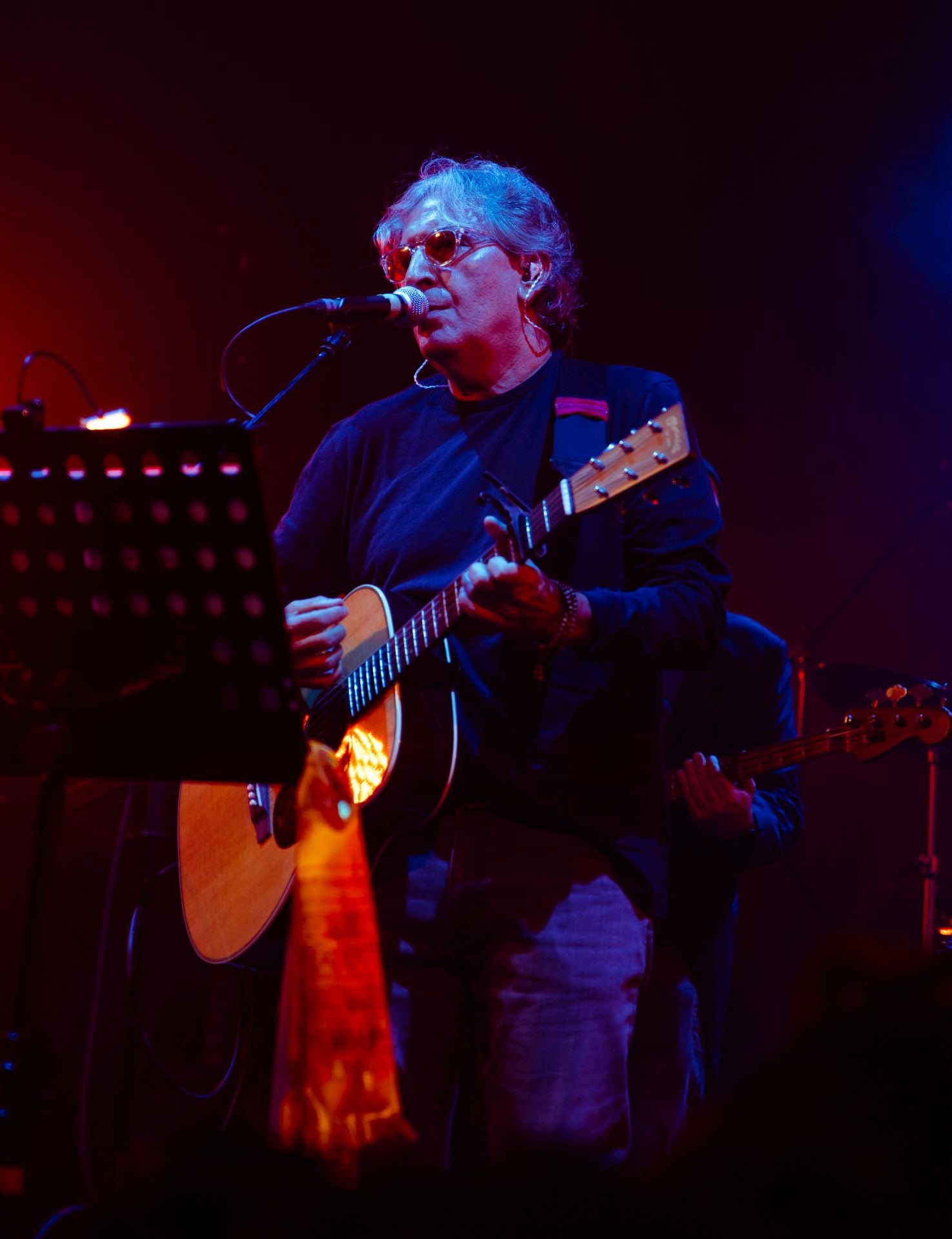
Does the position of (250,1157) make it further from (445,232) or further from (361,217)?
(361,217)

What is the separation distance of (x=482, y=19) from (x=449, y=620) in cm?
299

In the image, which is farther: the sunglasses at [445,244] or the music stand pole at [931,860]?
the music stand pole at [931,860]

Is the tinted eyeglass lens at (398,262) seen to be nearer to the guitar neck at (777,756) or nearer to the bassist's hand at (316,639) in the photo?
the bassist's hand at (316,639)

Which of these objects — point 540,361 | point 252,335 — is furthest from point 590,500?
point 252,335

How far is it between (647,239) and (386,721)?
321 cm

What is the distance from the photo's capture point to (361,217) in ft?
15.1

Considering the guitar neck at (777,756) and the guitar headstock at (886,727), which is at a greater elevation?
the guitar headstock at (886,727)

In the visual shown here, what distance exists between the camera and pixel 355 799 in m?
2.01

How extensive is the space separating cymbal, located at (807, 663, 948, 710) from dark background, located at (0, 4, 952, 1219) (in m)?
0.05

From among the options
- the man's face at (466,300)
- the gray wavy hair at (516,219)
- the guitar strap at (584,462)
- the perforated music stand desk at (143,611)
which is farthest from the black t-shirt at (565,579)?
the perforated music stand desk at (143,611)

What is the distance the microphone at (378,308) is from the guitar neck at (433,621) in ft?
1.98

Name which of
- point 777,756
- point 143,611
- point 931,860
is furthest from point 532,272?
point 931,860

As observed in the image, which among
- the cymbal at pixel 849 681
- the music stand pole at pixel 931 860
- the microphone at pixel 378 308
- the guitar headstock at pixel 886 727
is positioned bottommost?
the music stand pole at pixel 931 860

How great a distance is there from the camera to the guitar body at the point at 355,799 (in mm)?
1978
